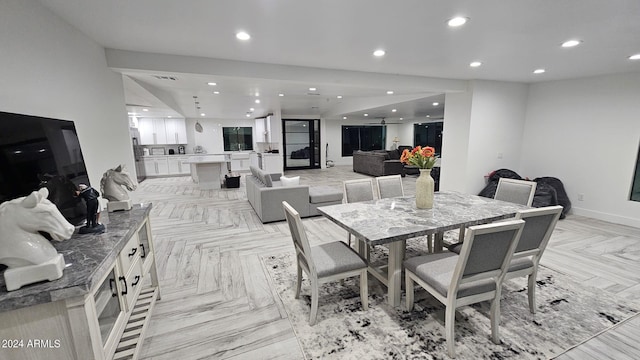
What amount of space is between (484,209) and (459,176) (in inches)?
115

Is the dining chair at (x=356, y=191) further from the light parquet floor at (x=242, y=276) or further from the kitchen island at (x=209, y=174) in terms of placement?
the kitchen island at (x=209, y=174)

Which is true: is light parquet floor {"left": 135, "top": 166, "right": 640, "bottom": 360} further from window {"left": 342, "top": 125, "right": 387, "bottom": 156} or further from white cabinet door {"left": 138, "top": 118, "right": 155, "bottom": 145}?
window {"left": 342, "top": 125, "right": 387, "bottom": 156}

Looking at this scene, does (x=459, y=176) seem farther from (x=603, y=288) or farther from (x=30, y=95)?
(x=30, y=95)

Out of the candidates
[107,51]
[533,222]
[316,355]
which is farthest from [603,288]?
[107,51]

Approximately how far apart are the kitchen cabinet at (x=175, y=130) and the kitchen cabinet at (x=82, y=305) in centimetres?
929

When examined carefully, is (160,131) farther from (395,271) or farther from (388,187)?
(395,271)

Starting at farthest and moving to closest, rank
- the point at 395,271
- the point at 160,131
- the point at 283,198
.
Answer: the point at 160,131 → the point at 283,198 → the point at 395,271

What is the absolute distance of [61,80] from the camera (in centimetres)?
201

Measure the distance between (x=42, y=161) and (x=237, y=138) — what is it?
10135 millimetres

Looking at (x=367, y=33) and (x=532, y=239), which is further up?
(x=367, y=33)

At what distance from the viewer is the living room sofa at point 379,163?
342 inches

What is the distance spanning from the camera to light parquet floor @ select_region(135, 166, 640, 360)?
1.82m

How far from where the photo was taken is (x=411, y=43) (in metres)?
2.80

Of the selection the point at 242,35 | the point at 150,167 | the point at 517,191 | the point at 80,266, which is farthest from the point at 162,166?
the point at 517,191
